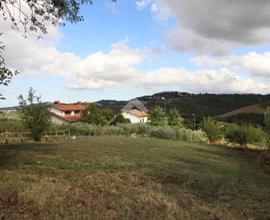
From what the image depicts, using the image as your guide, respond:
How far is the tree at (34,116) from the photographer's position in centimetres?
3638

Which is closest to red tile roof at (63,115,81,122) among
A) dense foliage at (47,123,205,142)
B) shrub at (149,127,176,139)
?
dense foliage at (47,123,205,142)

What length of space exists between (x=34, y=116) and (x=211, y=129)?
24995 mm

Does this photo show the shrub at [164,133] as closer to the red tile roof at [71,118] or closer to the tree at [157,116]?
the tree at [157,116]

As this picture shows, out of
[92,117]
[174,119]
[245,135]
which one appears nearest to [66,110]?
[92,117]

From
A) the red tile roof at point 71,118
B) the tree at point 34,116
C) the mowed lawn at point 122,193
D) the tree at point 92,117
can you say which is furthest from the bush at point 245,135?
the red tile roof at point 71,118

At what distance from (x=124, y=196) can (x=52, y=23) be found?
593 centimetres

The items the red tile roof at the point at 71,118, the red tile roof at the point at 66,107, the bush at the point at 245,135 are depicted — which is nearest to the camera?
the bush at the point at 245,135

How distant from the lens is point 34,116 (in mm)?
37062

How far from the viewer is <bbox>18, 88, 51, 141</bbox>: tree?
36.4 meters

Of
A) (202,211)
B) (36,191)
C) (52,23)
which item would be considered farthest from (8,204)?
(52,23)

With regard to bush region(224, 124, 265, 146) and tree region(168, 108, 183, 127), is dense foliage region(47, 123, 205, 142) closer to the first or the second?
bush region(224, 124, 265, 146)

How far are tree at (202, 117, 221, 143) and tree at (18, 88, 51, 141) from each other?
22961 millimetres

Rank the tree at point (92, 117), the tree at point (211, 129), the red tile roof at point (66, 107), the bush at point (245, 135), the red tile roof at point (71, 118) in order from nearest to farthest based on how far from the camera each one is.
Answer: the bush at point (245, 135) < the tree at point (211, 129) < the tree at point (92, 117) < the red tile roof at point (71, 118) < the red tile roof at point (66, 107)

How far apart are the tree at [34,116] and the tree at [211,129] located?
2296cm
